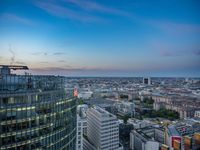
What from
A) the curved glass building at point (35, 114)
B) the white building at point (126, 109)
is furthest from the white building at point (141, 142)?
the white building at point (126, 109)

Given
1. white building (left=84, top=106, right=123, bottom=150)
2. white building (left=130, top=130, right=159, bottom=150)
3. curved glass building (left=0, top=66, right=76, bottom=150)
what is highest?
curved glass building (left=0, top=66, right=76, bottom=150)

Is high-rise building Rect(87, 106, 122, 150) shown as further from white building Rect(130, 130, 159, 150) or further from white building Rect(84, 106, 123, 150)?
white building Rect(130, 130, 159, 150)

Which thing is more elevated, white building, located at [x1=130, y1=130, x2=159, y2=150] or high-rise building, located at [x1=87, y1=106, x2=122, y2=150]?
high-rise building, located at [x1=87, y1=106, x2=122, y2=150]

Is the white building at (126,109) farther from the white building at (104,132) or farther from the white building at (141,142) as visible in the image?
the white building at (104,132)

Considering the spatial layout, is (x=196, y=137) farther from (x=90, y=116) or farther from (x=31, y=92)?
(x=31, y=92)

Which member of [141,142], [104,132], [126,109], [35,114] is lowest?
[141,142]

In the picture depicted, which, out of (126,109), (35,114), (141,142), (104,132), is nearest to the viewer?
(35,114)

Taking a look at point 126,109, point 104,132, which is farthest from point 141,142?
Result: point 126,109

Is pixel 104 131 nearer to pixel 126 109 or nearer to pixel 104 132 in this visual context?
pixel 104 132

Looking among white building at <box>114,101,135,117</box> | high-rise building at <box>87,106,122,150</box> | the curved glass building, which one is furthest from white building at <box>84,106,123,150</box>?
white building at <box>114,101,135,117</box>
